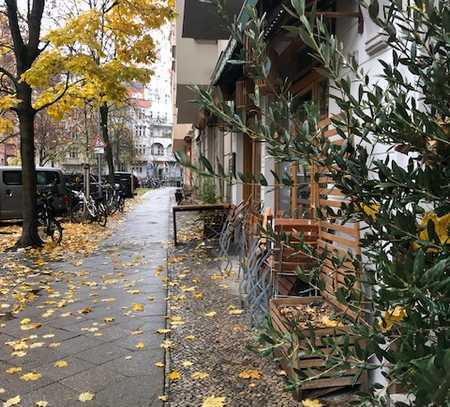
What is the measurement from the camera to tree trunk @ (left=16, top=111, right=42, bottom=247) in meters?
9.89

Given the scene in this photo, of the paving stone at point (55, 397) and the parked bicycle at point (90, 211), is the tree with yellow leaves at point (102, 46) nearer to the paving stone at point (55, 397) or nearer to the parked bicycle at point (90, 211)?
the parked bicycle at point (90, 211)

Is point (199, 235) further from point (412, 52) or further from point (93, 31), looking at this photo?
point (412, 52)

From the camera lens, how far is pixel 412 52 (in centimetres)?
167

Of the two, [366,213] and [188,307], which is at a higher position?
[366,213]

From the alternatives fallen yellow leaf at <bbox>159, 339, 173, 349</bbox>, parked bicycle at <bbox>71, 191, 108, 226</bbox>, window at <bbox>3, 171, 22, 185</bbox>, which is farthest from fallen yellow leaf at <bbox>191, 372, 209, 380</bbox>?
window at <bbox>3, 171, 22, 185</bbox>

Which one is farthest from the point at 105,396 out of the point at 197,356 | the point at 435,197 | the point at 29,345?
the point at 435,197

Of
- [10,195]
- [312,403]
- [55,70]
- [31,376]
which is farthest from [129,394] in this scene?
[10,195]

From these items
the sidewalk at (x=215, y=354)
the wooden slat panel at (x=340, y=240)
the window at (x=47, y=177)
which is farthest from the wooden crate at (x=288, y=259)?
the window at (x=47, y=177)

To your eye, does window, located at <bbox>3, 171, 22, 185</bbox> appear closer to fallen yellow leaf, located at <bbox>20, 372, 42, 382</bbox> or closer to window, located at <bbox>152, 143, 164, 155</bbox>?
fallen yellow leaf, located at <bbox>20, 372, 42, 382</bbox>

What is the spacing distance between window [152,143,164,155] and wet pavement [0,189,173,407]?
86181 millimetres

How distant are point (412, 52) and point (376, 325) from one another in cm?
92

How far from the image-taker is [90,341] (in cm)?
442

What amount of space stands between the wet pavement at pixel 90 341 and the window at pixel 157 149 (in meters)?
86.2

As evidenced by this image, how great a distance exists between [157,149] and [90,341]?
90.3 meters
